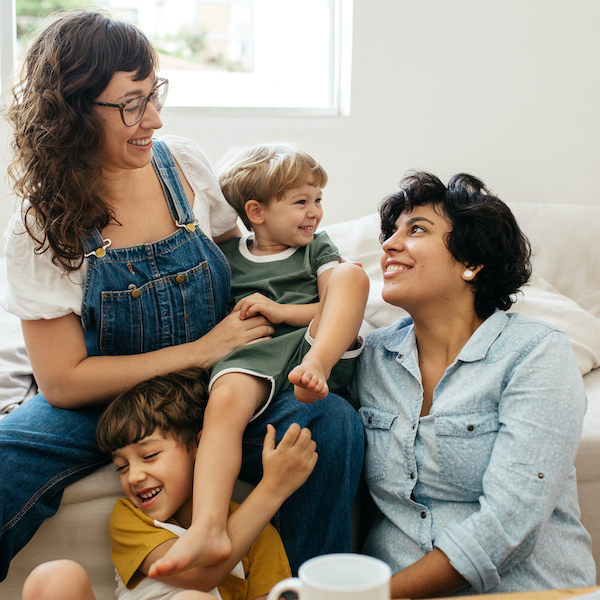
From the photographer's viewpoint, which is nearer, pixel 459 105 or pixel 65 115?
pixel 65 115

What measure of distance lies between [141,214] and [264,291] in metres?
0.34

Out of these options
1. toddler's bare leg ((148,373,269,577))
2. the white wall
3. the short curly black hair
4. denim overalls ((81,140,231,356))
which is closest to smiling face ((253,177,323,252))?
denim overalls ((81,140,231,356))

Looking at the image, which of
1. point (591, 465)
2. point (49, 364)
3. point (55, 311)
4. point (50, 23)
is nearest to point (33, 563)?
point (49, 364)

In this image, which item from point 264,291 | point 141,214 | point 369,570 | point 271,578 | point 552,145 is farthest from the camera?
point 552,145

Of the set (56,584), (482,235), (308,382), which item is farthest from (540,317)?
(56,584)

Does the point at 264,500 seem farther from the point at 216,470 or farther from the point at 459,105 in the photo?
the point at 459,105

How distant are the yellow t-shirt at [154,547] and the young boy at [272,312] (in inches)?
5.1

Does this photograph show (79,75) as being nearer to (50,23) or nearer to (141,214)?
(50,23)

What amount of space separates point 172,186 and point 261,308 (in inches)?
13.7

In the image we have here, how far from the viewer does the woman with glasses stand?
4.41ft

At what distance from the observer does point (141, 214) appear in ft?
5.01

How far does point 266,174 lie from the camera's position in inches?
67.0

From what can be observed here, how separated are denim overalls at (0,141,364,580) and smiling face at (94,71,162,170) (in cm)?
14

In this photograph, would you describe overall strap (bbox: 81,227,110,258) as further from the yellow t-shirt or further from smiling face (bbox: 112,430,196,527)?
the yellow t-shirt
